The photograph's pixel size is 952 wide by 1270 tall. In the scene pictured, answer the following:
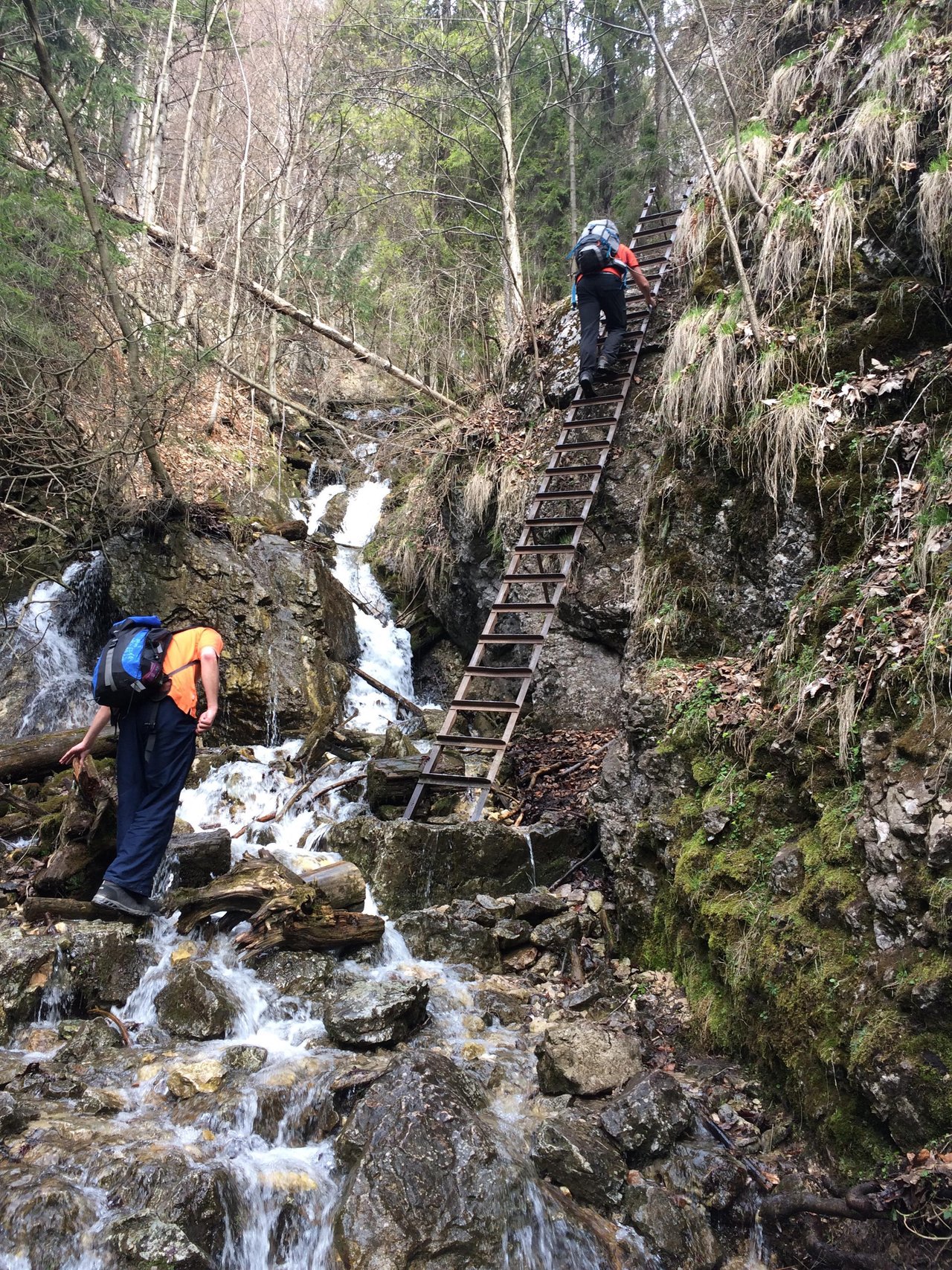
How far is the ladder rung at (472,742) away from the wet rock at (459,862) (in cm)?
68

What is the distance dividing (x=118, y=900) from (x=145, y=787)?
675 mm

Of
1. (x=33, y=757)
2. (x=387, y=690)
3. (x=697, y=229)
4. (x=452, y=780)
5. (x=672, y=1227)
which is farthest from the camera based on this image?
(x=387, y=690)

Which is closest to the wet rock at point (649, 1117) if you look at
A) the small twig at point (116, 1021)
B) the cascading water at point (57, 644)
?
the small twig at point (116, 1021)

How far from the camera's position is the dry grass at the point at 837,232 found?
5.14 m

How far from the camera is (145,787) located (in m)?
4.69

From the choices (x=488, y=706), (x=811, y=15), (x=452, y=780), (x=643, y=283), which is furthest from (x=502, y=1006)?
(x=811, y=15)

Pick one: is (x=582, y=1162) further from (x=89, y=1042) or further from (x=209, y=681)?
(x=209, y=681)

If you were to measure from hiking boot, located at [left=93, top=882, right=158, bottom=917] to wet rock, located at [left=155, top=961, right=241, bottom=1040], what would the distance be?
21.9 inches

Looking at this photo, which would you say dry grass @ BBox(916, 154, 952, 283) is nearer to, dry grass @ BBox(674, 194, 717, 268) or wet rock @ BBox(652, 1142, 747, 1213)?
dry grass @ BBox(674, 194, 717, 268)

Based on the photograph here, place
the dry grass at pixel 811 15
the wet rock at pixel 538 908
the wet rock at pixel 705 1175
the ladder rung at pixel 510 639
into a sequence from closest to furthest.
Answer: the wet rock at pixel 705 1175 → the wet rock at pixel 538 908 → the ladder rung at pixel 510 639 → the dry grass at pixel 811 15

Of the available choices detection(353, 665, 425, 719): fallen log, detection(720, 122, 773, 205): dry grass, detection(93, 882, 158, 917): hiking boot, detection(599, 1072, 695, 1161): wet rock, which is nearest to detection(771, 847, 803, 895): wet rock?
detection(599, 1072, 695, 1161): wet rock

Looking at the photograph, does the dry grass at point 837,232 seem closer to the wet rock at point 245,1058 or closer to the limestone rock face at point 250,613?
the wet rock at point 245,1058

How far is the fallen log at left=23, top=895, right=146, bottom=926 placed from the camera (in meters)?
4.57

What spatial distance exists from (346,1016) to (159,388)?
23.0 ft
